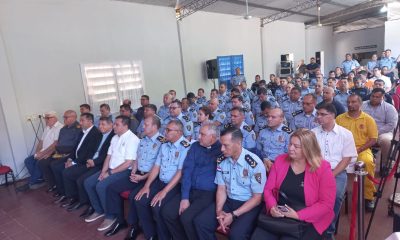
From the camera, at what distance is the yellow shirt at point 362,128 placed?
9.73ft

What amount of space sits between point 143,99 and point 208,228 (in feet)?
13.9

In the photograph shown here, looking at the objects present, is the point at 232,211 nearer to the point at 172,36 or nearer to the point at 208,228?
the point at 208,228

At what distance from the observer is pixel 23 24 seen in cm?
495

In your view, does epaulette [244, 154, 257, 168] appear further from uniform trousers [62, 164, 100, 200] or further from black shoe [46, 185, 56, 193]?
black shoe [46, 185, 56, 193]

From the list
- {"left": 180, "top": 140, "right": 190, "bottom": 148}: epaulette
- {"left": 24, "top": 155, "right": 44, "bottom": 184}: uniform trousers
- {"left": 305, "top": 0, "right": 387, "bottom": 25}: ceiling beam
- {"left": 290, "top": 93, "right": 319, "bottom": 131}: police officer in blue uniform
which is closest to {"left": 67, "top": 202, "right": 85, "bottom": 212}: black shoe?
{"left": 24, "top": 155, "right": 44, "bottom": 184}: uniform trousers

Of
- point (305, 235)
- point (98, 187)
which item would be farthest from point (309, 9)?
point (305, 235)

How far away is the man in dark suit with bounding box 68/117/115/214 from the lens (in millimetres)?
3527

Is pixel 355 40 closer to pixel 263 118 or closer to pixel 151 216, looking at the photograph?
pixel 263 118

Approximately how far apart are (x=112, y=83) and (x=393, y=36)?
11852mm

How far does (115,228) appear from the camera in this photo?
2971mm

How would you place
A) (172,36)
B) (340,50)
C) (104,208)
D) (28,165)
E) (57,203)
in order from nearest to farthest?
(104,208) < (57,203) < (28,165) < (172,36) < (340,50)

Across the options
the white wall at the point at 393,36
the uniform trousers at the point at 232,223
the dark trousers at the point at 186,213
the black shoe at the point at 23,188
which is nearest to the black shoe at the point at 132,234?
the dark trousers at the point at 186,213

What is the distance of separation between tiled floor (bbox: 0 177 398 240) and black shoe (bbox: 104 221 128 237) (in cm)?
5

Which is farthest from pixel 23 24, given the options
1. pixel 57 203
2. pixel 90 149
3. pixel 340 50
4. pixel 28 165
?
pixel 340 50
